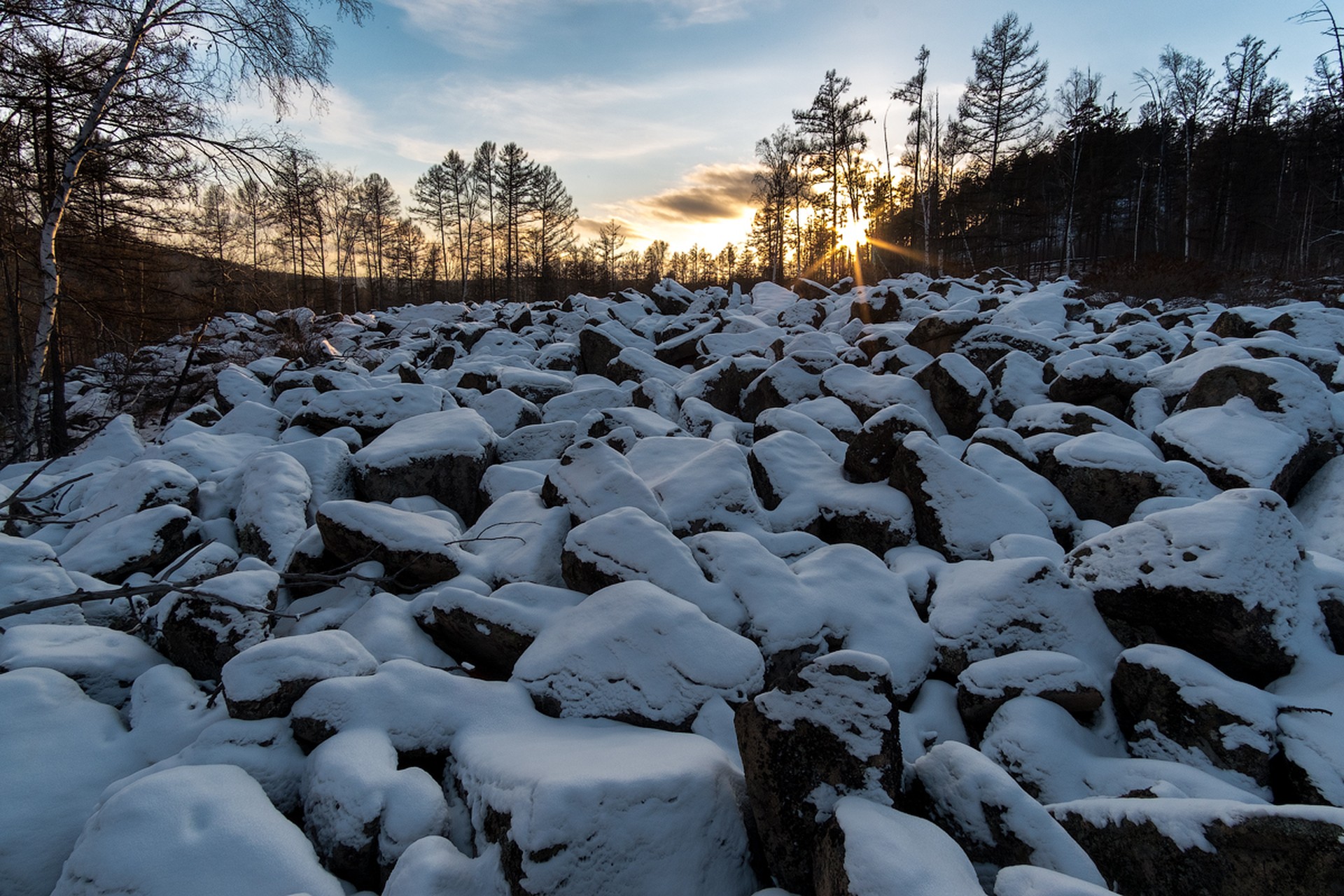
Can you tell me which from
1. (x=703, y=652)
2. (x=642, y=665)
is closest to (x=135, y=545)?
(x=642, y=665)

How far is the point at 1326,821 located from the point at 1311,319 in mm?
9744

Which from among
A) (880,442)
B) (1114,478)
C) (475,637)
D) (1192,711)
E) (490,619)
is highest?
(880,442)

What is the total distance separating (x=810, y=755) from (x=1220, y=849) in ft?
4.27

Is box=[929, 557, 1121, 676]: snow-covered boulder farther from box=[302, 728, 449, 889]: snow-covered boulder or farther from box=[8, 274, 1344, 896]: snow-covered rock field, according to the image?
box=[302, 728, 449, 889]: snow-covered boulder

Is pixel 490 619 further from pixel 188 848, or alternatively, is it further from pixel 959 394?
pixel 959 394

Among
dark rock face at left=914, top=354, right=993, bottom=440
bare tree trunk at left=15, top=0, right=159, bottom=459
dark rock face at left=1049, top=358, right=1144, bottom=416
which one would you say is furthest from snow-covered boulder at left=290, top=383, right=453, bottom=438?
dark rock face at left=1049, top=358, right=1144, bottom=416

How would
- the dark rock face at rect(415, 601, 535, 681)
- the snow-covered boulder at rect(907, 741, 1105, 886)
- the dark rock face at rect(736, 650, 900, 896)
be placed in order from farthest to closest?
the dark rock face at rect(415, 601, 535, 681) < the dark rock face at rect(736, 650, 900, 896) < the snow-covered boulder at rect(907, 741, 1105, 886)

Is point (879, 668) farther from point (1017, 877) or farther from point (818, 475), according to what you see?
point (818, 475)

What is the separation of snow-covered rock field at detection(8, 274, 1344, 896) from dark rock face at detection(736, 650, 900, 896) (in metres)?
0.01

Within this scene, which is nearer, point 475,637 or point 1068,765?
point 1068,765

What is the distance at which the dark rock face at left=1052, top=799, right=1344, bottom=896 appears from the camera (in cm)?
184

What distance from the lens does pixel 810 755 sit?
2.08 m

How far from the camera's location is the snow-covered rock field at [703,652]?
6.59 ft

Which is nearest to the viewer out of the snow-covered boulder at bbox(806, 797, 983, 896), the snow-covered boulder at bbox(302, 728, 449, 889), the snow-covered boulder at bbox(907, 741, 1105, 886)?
the snow-covered boulder at bbox(806, 797, 983, 896)
